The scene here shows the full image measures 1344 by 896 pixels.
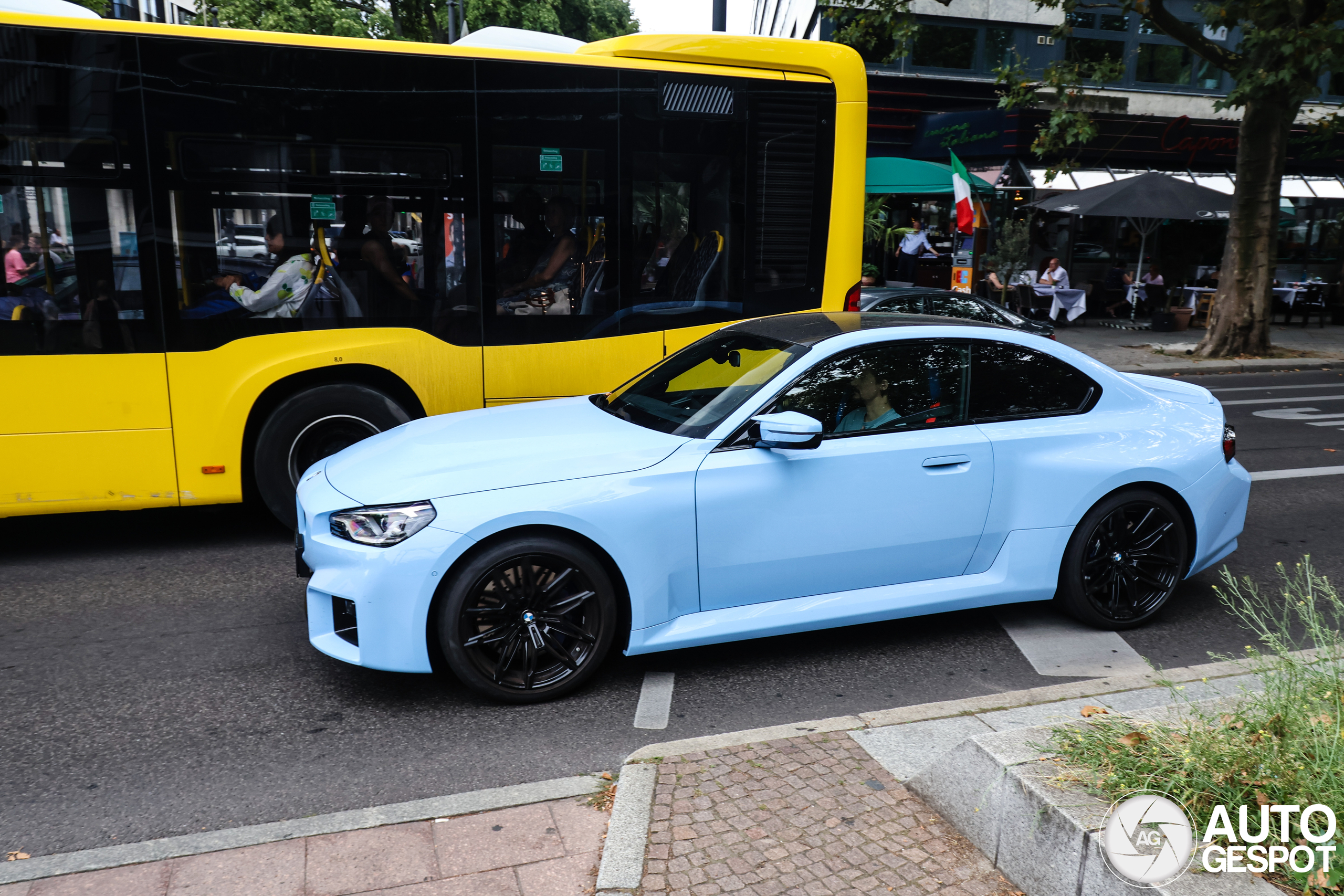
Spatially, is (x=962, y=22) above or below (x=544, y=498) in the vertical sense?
above

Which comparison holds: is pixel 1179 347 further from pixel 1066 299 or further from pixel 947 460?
pixel 947 460

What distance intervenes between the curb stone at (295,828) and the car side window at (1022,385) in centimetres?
259

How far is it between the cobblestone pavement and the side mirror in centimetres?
124

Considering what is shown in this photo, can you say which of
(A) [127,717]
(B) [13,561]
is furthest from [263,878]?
(B) [13,561]

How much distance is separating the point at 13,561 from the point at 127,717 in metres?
2.77

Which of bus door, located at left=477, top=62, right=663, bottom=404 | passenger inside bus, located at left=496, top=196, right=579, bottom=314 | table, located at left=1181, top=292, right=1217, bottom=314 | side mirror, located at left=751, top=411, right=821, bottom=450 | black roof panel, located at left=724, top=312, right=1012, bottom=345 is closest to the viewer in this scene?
side mirror, located at left=751, top=411, right=821, bottom=450

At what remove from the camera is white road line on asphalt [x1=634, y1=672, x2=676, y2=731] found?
4.02 metres

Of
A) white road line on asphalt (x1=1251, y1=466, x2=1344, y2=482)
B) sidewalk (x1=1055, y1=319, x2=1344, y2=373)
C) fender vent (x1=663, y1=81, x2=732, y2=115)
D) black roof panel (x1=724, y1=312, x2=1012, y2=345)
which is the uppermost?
fender vent (x1=663, y1=81, x2=732, y2=115)

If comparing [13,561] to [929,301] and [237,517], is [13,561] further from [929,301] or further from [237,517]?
[929,301]

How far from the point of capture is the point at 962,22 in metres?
25.6

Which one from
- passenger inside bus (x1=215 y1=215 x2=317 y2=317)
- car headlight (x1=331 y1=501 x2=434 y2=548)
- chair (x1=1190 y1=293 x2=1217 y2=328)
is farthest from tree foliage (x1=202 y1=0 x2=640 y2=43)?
car headlight (x1=331 y1=501 x2=434 y2=548)

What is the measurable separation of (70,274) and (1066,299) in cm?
1960

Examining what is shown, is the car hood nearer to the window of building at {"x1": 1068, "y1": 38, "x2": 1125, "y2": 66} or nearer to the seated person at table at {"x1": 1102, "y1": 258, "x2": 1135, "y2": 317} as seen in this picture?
the seated person at table at {"x1": 1102, "y1": 258, "x2": 1135, "y2": 317}

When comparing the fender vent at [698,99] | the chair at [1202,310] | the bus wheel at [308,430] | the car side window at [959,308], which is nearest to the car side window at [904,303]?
the car side window at [959,308]
